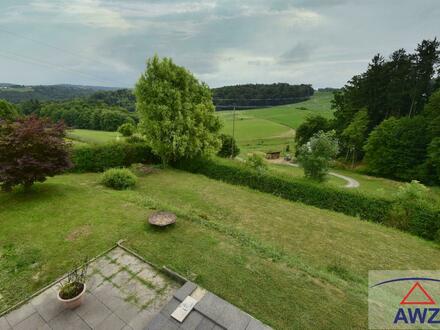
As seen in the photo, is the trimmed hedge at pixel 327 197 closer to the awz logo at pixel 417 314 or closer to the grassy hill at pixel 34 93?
the awz logo at pixel 417 314

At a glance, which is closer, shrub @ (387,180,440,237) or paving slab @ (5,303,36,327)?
paving slab @ (5,303,36,327)

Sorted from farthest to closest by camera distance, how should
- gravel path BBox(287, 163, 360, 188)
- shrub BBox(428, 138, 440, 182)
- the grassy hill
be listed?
the grassy hill, gravel path BBox(287, 163, 360, 188), shrub BBox(428, 138, 440, 182)

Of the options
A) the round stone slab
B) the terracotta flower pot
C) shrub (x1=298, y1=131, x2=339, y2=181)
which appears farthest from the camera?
shrub (x1=298, y1=131, x2=339, y2=181)

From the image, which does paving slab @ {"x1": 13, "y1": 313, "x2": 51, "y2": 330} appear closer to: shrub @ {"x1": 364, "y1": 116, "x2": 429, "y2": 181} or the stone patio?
the stone patio

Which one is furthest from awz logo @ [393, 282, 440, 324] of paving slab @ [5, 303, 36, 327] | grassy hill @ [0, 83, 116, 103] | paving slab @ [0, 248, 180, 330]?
grassy hill @ [0, 83, 116, 103]

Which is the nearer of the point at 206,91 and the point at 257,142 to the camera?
the point at 206,91

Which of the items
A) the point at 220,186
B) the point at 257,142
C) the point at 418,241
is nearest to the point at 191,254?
the point at 220,186

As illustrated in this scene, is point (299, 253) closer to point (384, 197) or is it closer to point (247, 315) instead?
point (247, 315)

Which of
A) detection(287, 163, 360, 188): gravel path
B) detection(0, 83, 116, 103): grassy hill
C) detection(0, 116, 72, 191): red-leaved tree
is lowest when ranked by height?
detection(287, 163, 360, 188): gravel path
